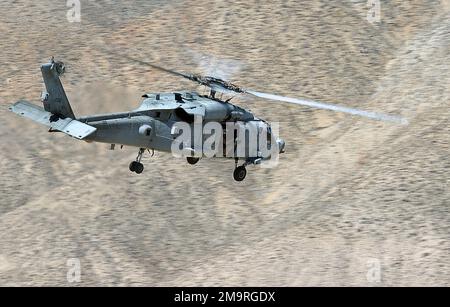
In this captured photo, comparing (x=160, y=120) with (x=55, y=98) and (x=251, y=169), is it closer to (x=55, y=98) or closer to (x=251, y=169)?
(x=55, y=98)

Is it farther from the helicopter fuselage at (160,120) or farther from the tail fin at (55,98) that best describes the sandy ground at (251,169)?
the tail fin at (55,98)

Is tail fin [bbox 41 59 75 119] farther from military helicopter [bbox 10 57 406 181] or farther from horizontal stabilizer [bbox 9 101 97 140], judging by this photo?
horizontal stabilizer [bbox 9 101 97 140]

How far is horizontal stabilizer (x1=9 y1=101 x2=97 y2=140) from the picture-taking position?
3903 cm

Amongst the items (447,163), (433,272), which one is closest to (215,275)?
(433,272)

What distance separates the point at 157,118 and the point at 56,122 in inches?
152

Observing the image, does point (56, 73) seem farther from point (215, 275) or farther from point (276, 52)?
point (276, 52)

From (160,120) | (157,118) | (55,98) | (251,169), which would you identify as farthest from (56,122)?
(251,169)

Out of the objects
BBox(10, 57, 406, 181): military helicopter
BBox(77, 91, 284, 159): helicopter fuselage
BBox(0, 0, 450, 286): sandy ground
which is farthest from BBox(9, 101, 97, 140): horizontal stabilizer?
BBox(0, 0, 450, 286): sandy ground

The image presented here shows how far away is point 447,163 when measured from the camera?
5225cm

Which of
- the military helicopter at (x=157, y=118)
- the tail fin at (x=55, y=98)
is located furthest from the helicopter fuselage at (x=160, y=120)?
the tail fin at (x=55, y=98)

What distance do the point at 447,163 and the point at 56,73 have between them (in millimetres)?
20698

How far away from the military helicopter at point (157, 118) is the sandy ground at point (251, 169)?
6.07 m

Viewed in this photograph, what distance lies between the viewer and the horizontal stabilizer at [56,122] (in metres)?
39.0

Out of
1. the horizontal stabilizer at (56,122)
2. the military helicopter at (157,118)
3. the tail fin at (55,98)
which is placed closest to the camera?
the horizontal stabilizer at (56,122)
